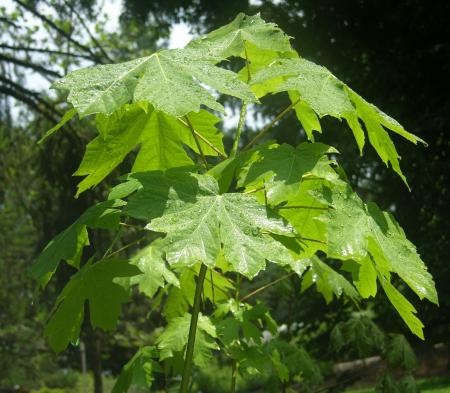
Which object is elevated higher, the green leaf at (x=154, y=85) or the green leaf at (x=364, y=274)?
the green leaf at (x=154, y=85)

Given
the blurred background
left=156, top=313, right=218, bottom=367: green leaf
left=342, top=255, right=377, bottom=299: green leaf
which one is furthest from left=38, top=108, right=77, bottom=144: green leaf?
the blurred background

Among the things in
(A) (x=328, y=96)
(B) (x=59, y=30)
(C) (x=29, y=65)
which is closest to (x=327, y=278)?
(A) (x=328, y=96)

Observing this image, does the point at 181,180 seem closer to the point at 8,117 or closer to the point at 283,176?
the point at 283,176

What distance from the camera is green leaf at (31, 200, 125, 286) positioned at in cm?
119

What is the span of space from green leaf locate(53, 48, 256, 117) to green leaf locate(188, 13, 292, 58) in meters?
0.25

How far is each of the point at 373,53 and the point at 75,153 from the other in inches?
164

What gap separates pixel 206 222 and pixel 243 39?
623 mm

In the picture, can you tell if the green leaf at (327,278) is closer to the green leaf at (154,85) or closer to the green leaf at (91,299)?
the green leaf at (91,299)

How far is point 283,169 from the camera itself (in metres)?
1.20

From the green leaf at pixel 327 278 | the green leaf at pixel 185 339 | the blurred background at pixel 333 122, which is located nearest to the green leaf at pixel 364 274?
the green leaf at pixel 185 339

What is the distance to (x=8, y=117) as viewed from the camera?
23.3ft

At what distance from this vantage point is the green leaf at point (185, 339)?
6.64ft

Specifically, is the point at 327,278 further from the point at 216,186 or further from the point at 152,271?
the point at 216,186

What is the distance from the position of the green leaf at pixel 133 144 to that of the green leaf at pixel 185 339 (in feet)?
2.54
